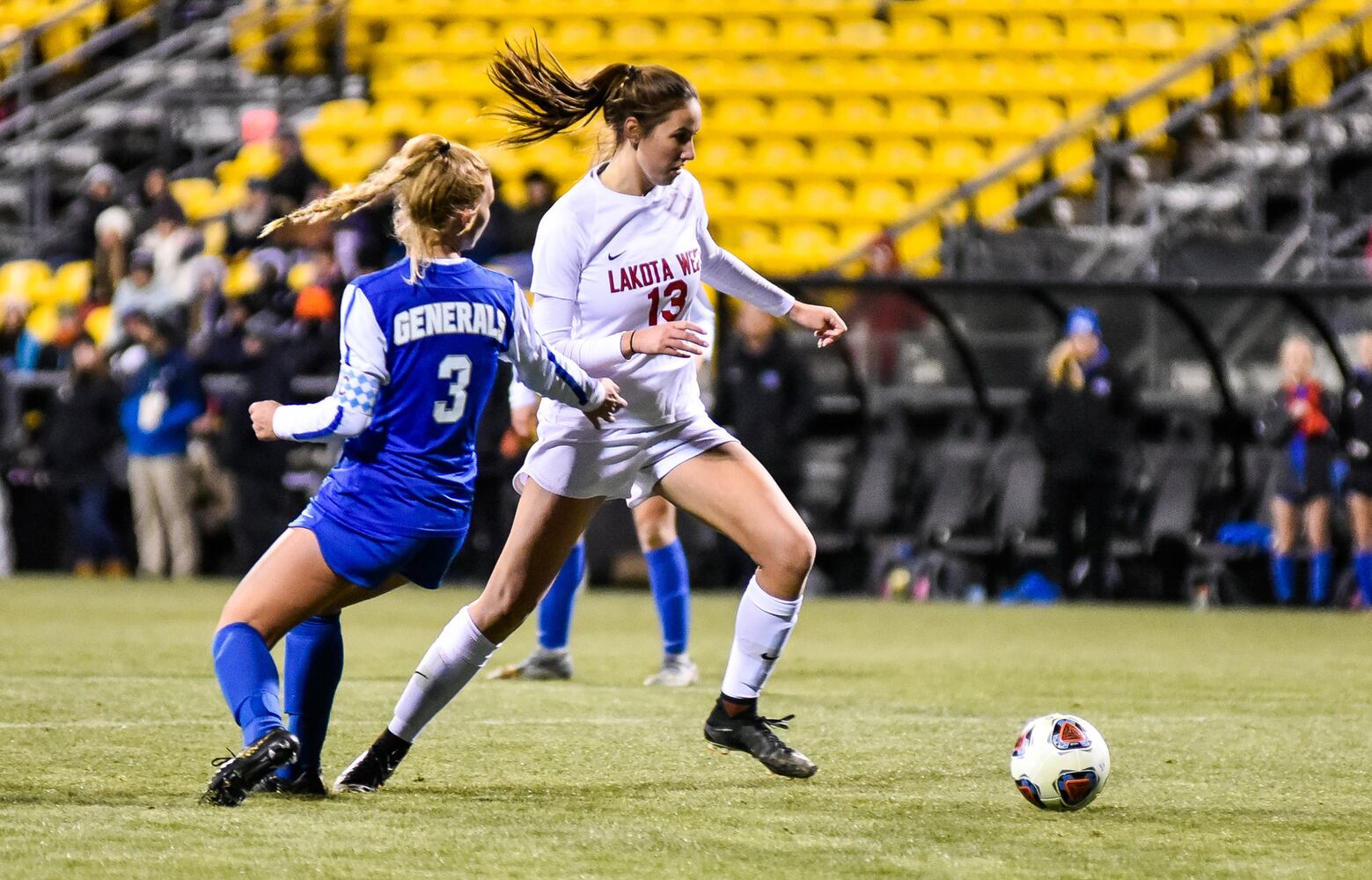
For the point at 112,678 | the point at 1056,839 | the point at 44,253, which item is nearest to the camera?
the point at 1056,839

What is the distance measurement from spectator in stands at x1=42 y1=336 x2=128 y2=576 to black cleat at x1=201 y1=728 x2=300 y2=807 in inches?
466

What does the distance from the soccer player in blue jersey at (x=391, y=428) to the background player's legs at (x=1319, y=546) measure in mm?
9622

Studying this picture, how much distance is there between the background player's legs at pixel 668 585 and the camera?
879cm

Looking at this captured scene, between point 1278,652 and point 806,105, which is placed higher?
point 806,105

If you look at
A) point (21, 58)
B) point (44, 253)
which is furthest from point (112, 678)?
point (21, 58)

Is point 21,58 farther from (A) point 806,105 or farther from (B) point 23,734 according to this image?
(B) point 23,734

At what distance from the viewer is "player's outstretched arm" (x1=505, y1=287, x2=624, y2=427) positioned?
5.36 metres

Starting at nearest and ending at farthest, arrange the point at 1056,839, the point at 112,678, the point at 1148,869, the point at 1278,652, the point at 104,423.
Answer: the point at 1148,869, the point at 1056,839, the point at 112,678, the point at 1278,652, the point at 104,423

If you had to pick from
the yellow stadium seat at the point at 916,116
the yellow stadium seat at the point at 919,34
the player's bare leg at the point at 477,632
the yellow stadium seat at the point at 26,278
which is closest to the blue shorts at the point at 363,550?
the player's bare leg at the point at 477,632

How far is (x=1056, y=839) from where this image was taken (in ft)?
16.3

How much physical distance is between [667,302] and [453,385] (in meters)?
0.96

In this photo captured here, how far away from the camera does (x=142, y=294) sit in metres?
17.5

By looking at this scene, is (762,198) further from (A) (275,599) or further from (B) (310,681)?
(A) (275,599)

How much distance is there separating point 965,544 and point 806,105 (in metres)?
6.23
